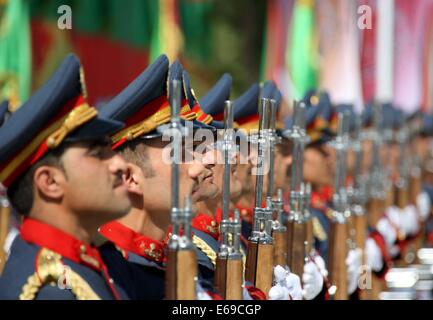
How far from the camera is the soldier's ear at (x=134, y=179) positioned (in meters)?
4.56

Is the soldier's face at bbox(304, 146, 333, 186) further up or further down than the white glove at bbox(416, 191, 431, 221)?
further down

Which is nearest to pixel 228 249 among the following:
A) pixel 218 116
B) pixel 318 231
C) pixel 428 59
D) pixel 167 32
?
pixel 218 116

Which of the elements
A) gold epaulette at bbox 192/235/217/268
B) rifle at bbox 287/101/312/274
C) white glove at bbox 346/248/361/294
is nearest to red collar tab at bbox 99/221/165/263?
gold epaulette at bbox 192/235/217/268

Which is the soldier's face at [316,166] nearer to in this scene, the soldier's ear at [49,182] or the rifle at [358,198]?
the rifle at [358,198]

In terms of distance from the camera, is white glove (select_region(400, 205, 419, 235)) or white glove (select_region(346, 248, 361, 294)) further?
white glove (select_region(400, 205, 419, 235))

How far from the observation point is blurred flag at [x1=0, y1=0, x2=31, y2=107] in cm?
1098

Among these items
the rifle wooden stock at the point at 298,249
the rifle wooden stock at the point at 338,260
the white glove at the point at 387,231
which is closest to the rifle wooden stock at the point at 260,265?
the rifle wooden stock at the point at 298,249

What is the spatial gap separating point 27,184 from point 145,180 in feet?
2.20

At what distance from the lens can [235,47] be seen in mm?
18906

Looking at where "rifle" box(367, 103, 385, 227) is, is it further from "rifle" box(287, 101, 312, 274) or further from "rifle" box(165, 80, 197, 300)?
"rifle" box(165, 80, 197, 300)

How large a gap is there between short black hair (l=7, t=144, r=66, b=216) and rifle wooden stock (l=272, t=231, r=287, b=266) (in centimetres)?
146
